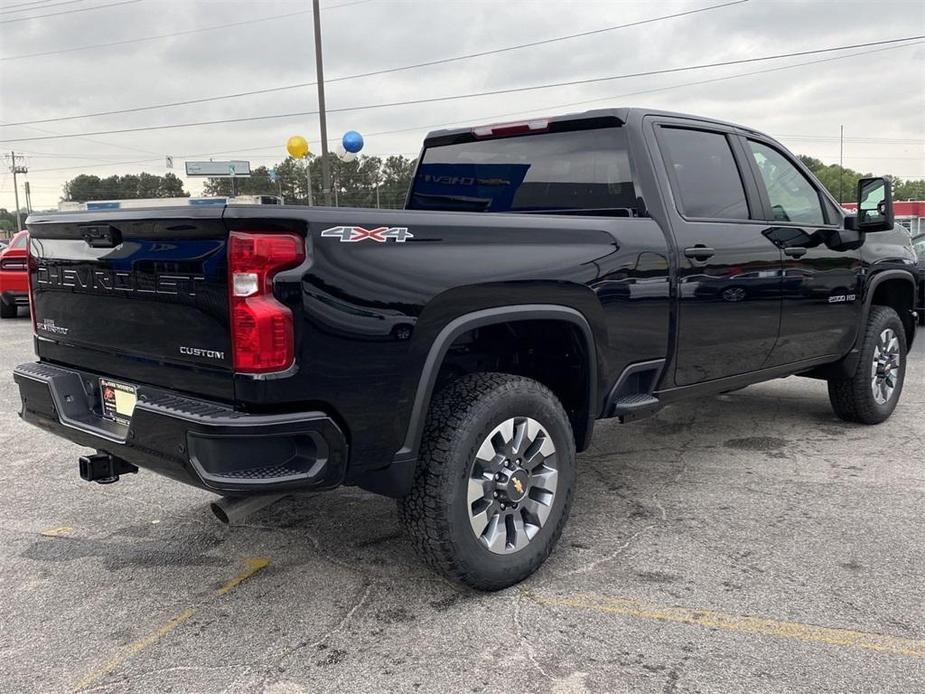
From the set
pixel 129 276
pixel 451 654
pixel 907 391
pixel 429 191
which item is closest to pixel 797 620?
pixel 451 654

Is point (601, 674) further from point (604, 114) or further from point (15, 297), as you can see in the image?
point (15, 297)

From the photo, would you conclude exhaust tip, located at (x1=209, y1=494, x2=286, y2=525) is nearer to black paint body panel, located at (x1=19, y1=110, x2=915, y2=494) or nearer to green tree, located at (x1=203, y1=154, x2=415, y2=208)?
black paint body panel, located at (x1=19, y1=110, x2=915, y2=494)

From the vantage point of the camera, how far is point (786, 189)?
4.69 m

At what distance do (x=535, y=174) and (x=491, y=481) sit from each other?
1.87 metres

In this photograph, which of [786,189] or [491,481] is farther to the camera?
[786,189]

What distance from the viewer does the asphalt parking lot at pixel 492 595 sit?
8.30ft

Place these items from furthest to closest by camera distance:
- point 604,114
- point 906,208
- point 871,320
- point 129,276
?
point 906,208 < point 871,320 < point 604,114 < point 129,276

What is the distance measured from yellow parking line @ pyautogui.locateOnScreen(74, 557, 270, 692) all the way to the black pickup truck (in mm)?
502

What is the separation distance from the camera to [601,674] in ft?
8.20

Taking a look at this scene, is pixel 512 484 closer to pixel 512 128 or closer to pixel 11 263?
pixel 512 128

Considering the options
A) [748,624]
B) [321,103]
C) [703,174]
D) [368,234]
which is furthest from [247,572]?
[321,103]

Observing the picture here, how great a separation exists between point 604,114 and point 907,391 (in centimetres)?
451

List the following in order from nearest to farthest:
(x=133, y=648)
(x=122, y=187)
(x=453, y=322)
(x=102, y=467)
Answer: (x=133, y=648)
(x=453, y=322)
(x=102, y=467)
(x=122, y=187)

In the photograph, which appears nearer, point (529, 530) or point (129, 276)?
point (129, 276)
